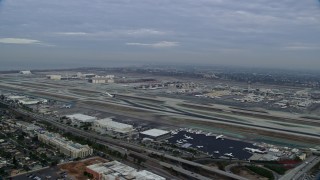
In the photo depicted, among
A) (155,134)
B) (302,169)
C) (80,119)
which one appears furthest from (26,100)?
(302,169)

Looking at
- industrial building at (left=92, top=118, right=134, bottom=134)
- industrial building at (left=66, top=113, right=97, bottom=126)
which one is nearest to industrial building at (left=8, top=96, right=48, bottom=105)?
industrial building at (left=66, top=113, right=97, bottom=126)

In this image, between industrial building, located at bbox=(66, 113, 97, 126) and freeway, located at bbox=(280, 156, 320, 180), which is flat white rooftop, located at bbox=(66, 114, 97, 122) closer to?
industrial building, located at bbox=(66, 113, 97, 126)

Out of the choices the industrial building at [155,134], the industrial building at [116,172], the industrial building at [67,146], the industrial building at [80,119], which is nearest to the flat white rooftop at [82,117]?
the industrial building at [80,119]

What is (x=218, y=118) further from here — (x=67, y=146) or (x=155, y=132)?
(x=67, y=146)

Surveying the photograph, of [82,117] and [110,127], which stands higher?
[82,117]

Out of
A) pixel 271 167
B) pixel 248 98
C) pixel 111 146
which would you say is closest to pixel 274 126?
pixel 271 167

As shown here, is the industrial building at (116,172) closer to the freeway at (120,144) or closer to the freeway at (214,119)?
the freeway at (120,144)
